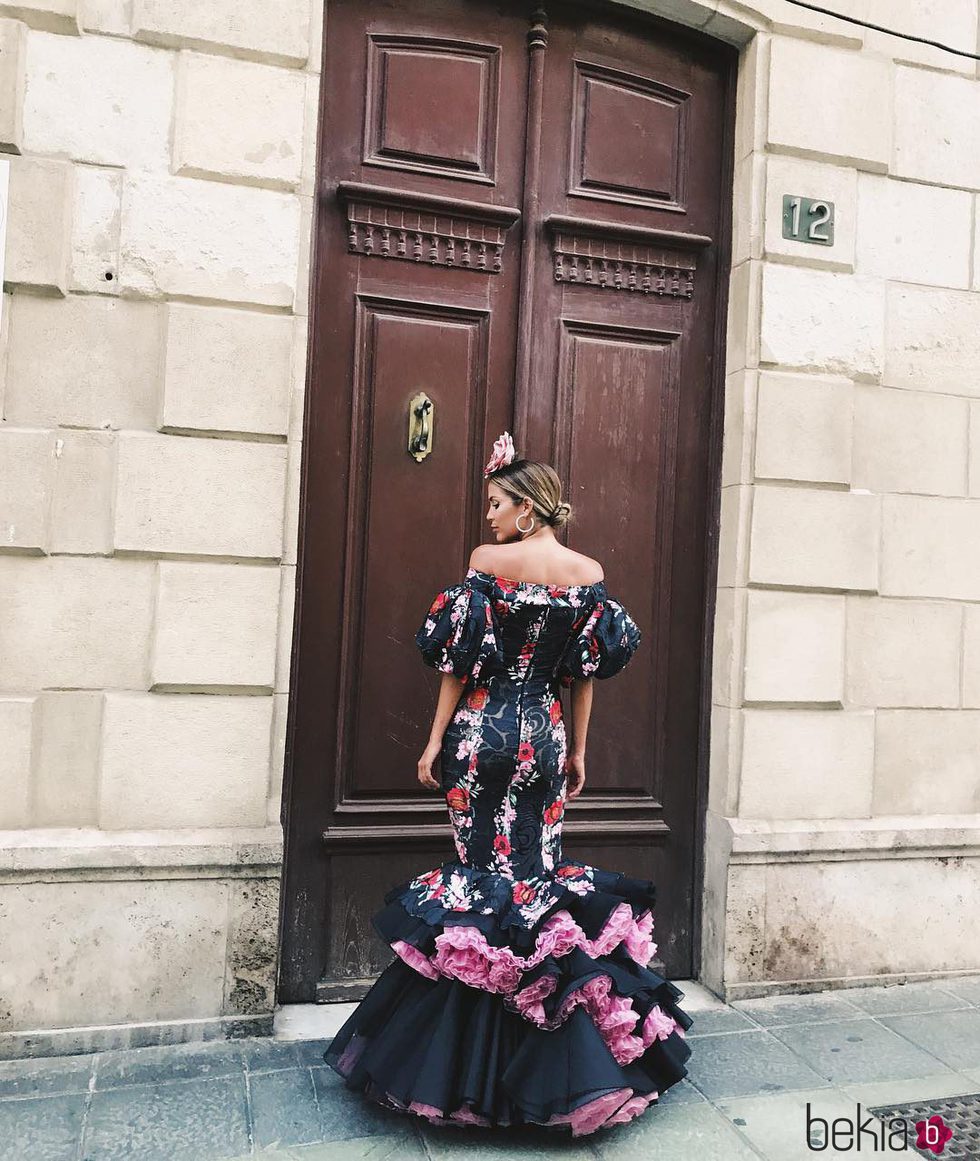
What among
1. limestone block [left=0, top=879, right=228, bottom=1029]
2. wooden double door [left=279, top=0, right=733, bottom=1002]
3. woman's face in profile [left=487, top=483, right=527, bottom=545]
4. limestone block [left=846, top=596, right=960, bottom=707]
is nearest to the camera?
woman's face in profile [left=487, top=483, right=527, bottom=545]

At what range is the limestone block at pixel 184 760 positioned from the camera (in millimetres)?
3807

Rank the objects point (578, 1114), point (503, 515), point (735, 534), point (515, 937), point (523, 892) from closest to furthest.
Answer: point (578, 1114) → point (515, 937) → point (523, 892) → point (503, 515) → point (735, 534)

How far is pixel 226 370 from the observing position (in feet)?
12.8

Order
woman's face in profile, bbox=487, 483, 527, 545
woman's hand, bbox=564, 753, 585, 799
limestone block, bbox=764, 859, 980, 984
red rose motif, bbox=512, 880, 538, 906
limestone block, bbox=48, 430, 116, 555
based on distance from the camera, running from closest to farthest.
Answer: red rose motif, bbox=512, 880, 538, 906 → woman's face in profile, bbox=487, 483, 527, 545 → limestone block, bbox=48, 430, 116, 555 → woman's hand, bbox=564, 753, 585, 799 → limestone block, bbox=764, 859, 980, 984

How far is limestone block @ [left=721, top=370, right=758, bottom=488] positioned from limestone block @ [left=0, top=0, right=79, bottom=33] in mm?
2932

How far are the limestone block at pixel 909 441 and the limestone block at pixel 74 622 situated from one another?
3096 mm

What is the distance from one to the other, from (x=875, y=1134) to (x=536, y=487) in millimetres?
2330

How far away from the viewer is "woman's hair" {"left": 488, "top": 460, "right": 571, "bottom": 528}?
3.51 metres

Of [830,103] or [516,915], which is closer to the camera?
[516,915]

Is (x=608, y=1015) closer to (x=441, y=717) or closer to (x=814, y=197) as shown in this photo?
(x=441, y=717)

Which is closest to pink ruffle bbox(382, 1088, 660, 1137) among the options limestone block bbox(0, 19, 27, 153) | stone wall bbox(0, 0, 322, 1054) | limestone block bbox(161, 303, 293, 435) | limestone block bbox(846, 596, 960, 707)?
stone wall bbox(0, 0, 322, 1054)

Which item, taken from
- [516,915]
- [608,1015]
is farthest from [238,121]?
[608,1015]

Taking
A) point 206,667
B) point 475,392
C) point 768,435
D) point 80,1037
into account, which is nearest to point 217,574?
point 206,667

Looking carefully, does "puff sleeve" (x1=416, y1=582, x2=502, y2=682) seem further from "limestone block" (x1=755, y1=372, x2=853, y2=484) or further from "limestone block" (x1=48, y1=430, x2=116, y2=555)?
"limestone block" (x1=755, y1=372, x2=853, y2=484)
